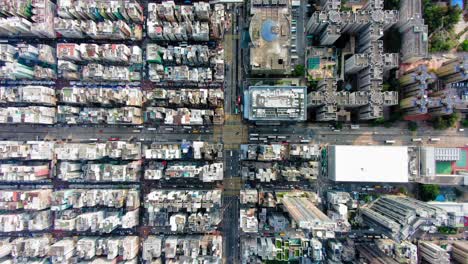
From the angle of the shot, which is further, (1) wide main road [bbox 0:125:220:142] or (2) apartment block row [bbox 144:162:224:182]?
(1) wide main road [bbox 0:125:220:142]

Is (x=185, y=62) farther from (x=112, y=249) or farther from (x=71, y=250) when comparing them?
(x=71, y=250)

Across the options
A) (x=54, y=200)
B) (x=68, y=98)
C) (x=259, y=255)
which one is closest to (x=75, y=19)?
(x=68, y=98)

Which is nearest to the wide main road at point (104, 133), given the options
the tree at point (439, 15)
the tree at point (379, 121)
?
the tree at point (379, 121)

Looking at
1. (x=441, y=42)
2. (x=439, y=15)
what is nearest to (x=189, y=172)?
(x=441, y=42)

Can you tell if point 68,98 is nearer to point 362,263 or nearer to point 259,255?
point 259,255

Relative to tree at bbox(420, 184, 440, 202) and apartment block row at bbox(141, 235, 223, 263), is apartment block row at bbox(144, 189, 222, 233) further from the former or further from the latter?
tree at bbox(420, 184, 440, 202)

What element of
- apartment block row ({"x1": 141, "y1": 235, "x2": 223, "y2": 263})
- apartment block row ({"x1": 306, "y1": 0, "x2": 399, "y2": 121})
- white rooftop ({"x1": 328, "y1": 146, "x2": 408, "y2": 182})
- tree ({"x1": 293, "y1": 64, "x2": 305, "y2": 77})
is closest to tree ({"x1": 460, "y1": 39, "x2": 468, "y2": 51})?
apartment block row ({"x1": 306, "y1": 0, "x2": 399, "y2": 121})
